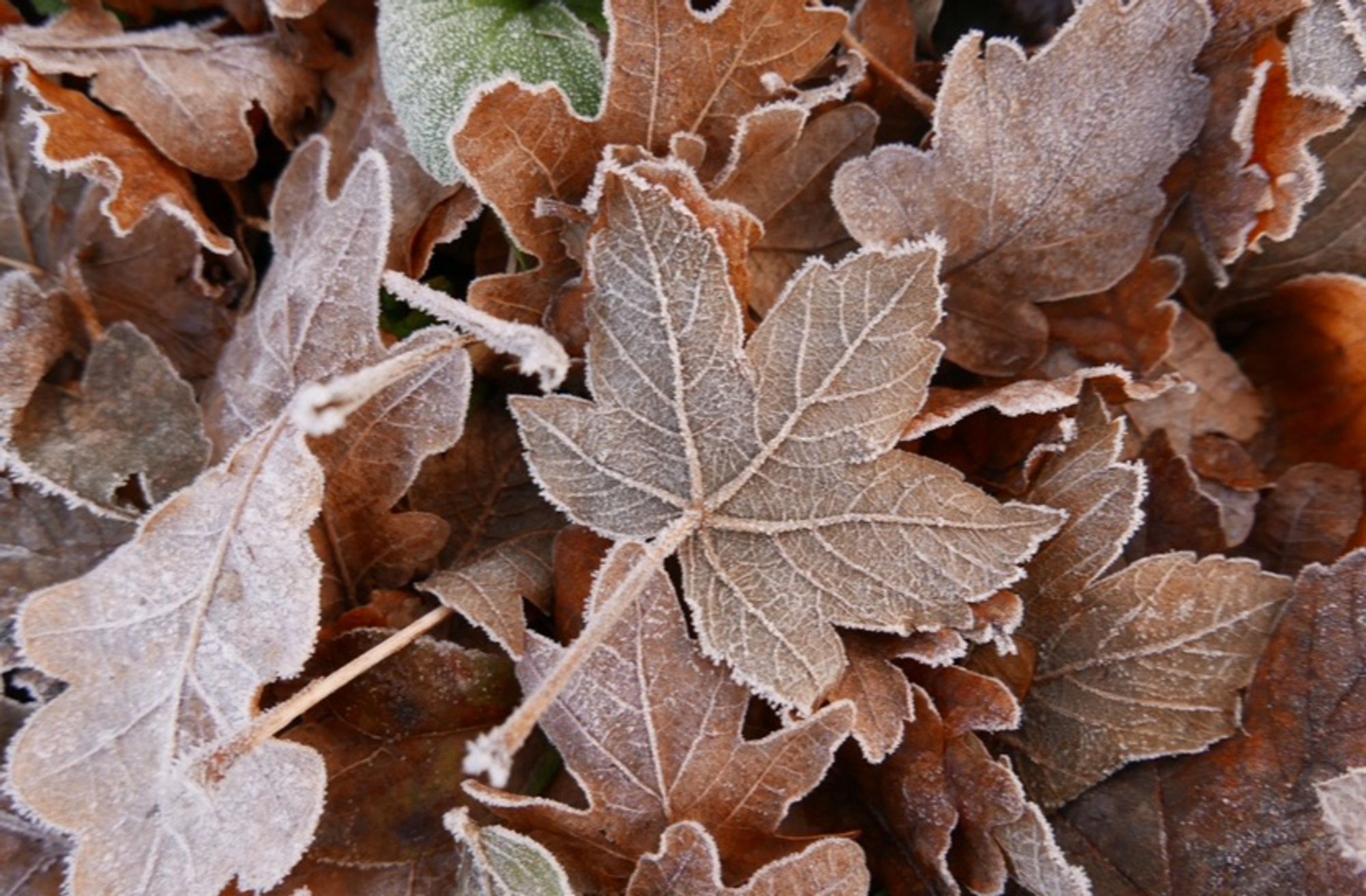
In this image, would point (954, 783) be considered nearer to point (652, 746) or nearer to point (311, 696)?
point (652, 746)

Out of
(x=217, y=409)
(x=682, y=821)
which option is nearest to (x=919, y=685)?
(x=682, y=821)

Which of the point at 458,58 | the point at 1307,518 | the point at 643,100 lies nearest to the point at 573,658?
the point at 643,100

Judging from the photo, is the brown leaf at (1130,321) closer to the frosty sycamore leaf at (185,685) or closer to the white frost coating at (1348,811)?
the white frost coating at (1348,811)

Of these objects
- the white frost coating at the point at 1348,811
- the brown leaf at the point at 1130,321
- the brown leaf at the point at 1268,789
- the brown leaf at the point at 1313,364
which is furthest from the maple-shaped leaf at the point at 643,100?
the white frost coating at the point at 1348,811

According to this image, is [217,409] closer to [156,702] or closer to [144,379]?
[144,379]

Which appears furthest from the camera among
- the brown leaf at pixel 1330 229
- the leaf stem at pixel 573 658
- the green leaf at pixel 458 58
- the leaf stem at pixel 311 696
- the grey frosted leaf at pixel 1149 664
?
the brown leaf at pixel 1330 229

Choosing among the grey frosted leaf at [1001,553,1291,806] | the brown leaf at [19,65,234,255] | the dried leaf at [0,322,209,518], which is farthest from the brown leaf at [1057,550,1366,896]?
the brown leaf at [19,65,234,255]
